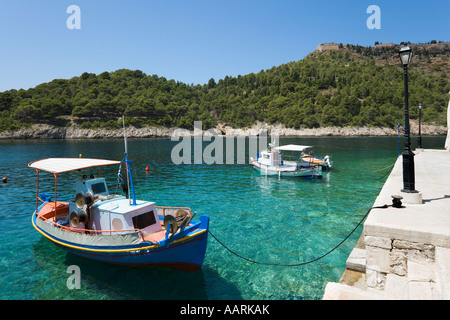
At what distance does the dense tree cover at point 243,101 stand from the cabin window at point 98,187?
126 metres

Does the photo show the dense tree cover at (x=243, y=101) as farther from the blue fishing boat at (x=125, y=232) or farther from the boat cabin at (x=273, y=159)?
the blue fishing boat at (x=125, y=232)

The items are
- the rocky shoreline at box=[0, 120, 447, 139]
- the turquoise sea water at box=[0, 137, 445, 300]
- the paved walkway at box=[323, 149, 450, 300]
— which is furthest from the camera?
the rocky shoreline at box=[0, 120, 447, 139]

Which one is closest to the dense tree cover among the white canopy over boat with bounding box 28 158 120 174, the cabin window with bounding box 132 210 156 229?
the white canopy over boat with bounding box 28 158 120 174

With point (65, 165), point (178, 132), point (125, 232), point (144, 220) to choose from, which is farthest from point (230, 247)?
point (178, 132)

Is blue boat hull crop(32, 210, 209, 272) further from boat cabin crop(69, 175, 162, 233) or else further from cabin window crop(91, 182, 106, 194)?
cabin window crop(91, 182, 106, 194)

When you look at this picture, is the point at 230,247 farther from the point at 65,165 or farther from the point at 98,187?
the point at 65,165

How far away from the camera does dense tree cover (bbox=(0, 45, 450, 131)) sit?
414ft

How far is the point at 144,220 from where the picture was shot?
34.9 ft

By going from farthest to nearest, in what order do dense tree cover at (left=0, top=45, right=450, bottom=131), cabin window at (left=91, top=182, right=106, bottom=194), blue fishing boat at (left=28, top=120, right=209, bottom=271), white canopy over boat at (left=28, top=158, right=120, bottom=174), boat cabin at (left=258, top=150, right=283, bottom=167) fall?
1. dense tree cover at (left=0, top=45, right=450, bottom=131)
2. boat cabin at (left=258, top=150, right=283, bottom=167)
3. cabin window at (left=91, top=182, right=106, bottom=194)
4. white canopy over boat at (left=28, top=158, right=120, bottom=174)
5. blue fishing boat at (left=28, top=120, right=209, bottom=271)

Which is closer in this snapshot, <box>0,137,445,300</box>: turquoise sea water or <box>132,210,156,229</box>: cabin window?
<box>0,137,445,300</box>: turquoise sea water

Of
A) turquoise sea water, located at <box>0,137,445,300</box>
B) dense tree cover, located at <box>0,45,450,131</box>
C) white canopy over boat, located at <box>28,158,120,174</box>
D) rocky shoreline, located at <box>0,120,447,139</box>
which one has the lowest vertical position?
turquoise sea water, located at <box>0,137,445,300</box>

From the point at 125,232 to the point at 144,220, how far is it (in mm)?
888
